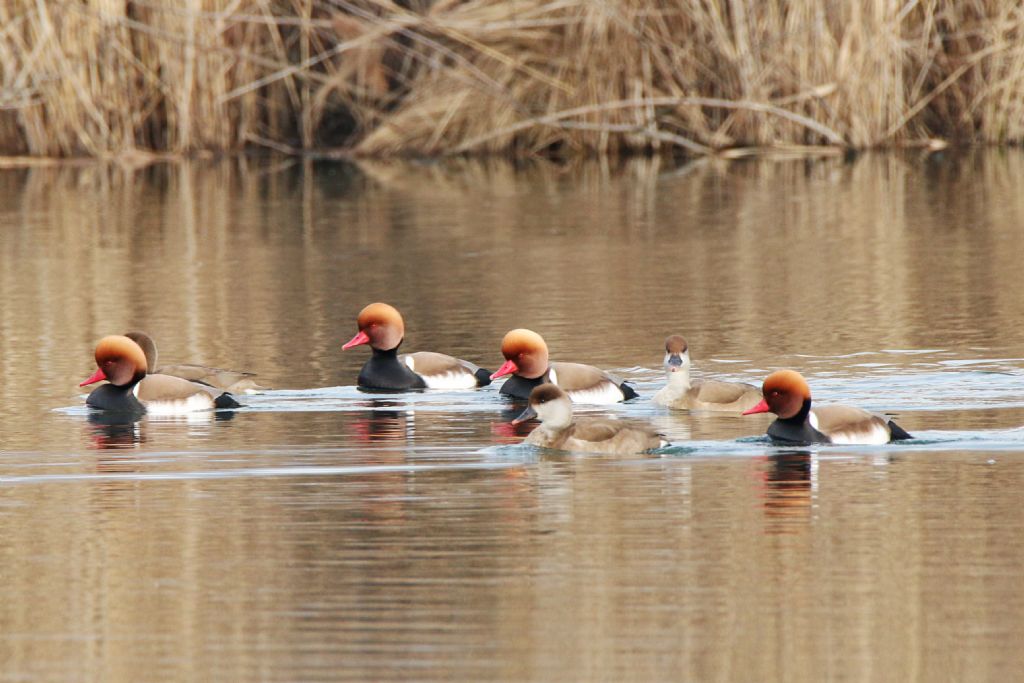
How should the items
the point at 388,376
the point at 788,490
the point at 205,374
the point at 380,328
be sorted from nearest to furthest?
1. the point at 788,490
2. the point at 205,374
3. the point at 388,376
4. the point at 380,328

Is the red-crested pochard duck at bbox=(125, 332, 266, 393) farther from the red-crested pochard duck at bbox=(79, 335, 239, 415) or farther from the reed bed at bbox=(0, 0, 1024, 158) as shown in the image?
the reed bed at bbox=(0, 0, 1024, 158)

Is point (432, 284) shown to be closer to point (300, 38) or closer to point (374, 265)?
point (374, 265)

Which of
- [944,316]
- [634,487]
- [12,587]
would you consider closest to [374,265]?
[944,316]

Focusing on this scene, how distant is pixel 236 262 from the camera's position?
1912cm

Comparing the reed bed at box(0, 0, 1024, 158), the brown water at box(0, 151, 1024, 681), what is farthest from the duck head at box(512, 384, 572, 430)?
the reed bed at box(0, 0, 1024, 158)

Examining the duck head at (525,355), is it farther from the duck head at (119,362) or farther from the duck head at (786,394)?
the duck head at (786,394)

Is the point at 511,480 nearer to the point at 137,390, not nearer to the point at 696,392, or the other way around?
the point at 696,392

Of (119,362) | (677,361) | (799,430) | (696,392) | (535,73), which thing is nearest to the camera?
(799,430)

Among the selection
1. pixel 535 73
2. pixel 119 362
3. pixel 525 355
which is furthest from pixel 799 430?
pixel 535 73

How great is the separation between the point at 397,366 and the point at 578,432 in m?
2.80

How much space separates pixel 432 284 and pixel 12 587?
10058 mm

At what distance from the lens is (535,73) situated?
28.2 metres

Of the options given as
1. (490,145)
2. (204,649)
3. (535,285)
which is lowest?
(204,649)

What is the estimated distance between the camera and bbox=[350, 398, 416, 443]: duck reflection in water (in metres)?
10.7
